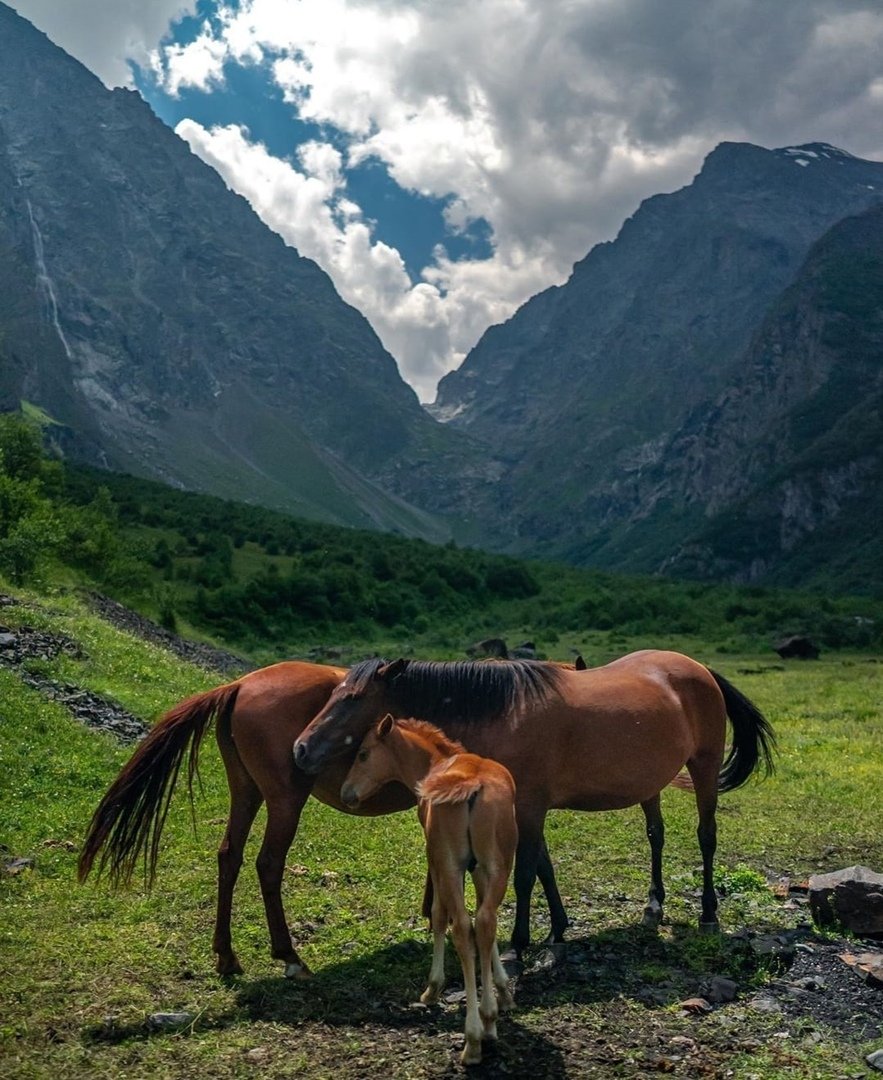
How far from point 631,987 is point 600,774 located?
1.72 m

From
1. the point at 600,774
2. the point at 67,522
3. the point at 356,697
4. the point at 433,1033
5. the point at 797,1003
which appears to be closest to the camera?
the point at 433,1033

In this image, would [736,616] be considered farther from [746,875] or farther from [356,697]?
[356,697]

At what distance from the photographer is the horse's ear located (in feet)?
24.9

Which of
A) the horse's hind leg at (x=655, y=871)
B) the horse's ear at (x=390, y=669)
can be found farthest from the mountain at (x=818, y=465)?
the horse's ear at (x=390, y=669)

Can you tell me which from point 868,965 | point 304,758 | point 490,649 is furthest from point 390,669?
point 490,649

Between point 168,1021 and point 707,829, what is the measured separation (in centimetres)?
535

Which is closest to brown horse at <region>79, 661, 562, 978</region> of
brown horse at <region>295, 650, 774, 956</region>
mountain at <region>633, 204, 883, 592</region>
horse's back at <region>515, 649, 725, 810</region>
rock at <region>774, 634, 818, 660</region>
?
brown horse at <region>295, 650, 774, 956</region>

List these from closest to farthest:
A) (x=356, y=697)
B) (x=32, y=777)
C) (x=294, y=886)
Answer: (x=356, y=697) → (x=294, y=886) → (x=32, y=777)

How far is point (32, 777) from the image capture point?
11586 millimetres

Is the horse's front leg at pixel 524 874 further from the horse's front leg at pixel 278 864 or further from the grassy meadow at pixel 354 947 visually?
the horse's front leg at pixel 278 864

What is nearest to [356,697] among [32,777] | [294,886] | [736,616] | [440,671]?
[440,671]

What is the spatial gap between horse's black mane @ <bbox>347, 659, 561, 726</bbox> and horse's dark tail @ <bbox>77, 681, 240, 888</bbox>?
1424 millimetres

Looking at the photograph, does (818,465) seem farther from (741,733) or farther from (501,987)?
(501,987)

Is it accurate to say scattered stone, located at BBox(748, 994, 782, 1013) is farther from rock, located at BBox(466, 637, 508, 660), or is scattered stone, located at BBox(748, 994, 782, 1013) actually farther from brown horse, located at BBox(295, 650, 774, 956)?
rock, located at BBox(466, 637, 508, 660)
